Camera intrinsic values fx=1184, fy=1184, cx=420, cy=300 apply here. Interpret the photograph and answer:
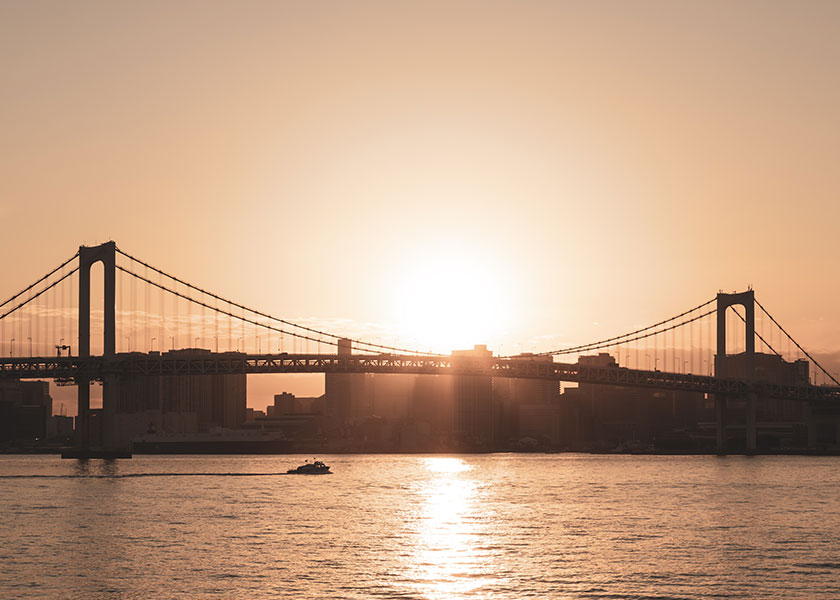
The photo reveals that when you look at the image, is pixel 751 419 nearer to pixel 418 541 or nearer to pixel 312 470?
pixel 312 470

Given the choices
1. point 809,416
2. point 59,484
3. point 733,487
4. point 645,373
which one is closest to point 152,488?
point 59,484

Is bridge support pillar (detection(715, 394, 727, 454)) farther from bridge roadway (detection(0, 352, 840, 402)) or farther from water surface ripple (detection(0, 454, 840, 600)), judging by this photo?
water surface ripple (detection(0, 454, 840, 600))

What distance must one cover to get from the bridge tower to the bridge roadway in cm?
501

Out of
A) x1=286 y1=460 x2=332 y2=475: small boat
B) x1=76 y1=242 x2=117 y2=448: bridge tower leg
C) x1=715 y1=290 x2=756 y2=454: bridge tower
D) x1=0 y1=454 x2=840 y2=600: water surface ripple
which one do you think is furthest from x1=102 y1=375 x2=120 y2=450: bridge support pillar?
x1=715 y1=290 x2=756 y2=454: bridge tower

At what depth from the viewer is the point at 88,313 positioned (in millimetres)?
112375

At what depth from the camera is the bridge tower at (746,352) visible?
135625mm

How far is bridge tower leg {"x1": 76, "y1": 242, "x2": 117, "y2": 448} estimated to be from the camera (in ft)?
363

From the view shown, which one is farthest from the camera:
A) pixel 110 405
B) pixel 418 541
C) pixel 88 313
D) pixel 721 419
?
pixel 721 419

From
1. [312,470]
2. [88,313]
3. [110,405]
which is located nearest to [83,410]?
[110,405]

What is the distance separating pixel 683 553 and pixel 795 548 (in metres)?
4.79

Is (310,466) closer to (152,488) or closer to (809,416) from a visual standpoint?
(152,488)

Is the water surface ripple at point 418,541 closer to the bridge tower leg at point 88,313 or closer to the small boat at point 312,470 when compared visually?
the small boat at point 312,470

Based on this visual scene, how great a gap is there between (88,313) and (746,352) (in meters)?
74.9

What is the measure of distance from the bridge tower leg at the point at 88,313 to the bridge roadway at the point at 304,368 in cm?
Result: 125
